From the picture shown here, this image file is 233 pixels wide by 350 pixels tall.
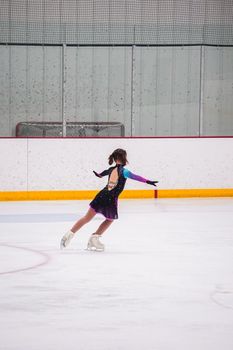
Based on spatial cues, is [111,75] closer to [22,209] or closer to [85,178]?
[85,178]

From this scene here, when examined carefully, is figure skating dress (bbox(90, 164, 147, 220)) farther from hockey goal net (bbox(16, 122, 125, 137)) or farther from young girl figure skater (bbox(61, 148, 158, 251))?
hockey goal net (bbox(16, 122, 125, 137))

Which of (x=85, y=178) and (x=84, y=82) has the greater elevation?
(x=84, y=82)

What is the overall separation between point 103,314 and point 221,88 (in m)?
13.3

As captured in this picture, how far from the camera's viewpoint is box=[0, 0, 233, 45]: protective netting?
17.3 m

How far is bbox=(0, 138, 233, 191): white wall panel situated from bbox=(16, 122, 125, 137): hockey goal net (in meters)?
3.30

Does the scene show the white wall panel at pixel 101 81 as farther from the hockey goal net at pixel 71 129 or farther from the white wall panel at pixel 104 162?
the white wall panel at pixel 104 162

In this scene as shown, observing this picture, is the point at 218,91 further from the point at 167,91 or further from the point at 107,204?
the point at 107,204

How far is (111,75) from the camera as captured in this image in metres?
17.9

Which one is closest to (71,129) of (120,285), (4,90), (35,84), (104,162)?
(35,84)

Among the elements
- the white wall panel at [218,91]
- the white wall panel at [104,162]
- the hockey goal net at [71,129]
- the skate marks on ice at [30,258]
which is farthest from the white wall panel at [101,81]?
the skate marks on ice at [30,258]

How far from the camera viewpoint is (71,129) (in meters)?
17.1

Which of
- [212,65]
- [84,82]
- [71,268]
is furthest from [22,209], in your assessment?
[212,65]

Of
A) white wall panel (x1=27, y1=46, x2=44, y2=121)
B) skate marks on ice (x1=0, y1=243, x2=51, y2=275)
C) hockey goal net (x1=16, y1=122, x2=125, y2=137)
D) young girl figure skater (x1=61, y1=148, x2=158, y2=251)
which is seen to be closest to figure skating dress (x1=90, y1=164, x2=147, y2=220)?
young girl figure skater (x1=61, y1=148, x2=158, y2=251)

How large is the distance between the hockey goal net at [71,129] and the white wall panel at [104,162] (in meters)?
3.30
